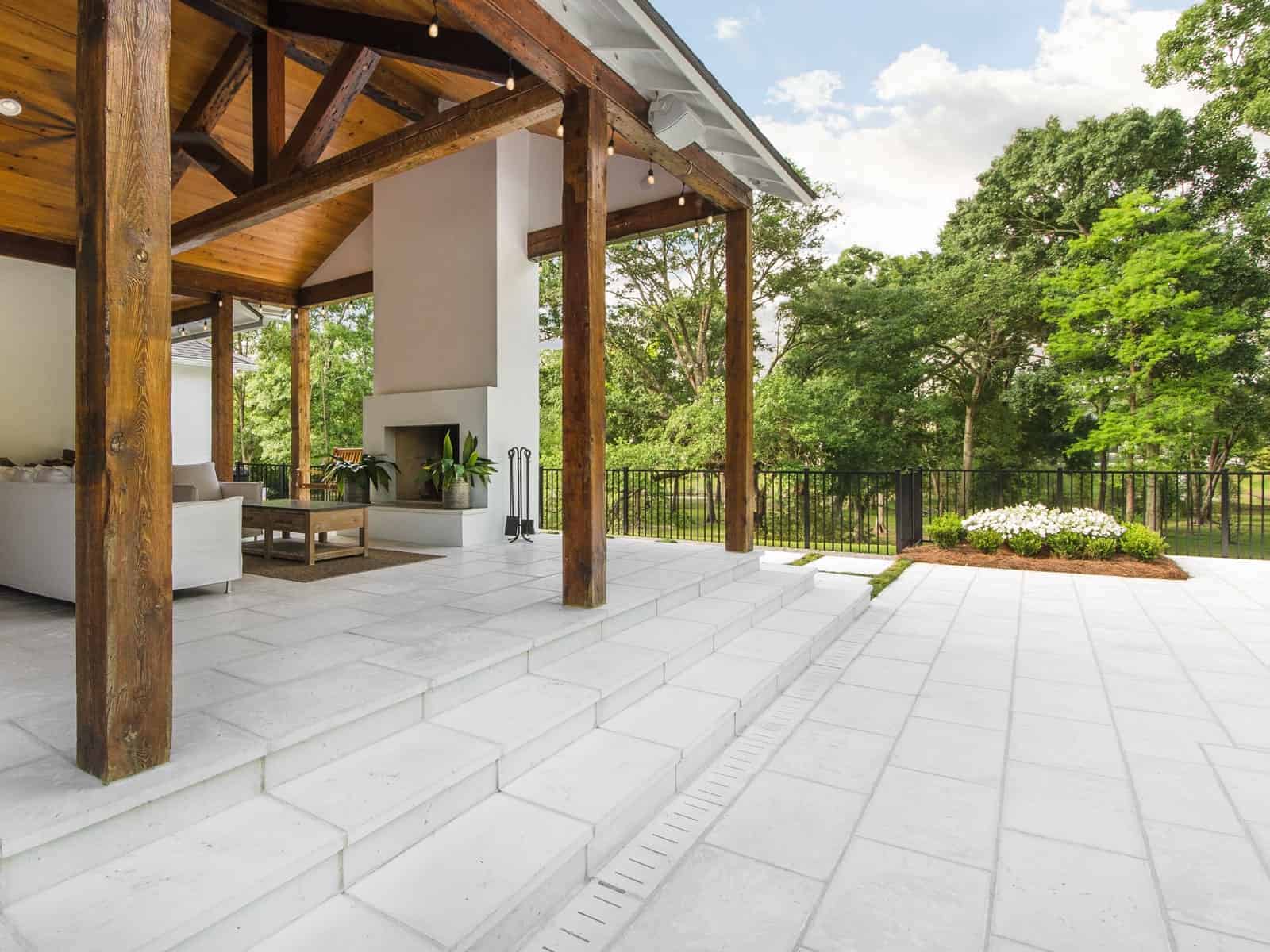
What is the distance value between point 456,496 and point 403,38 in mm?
3420

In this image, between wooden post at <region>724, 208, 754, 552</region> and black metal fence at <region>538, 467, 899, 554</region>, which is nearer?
wooden post at <region>724, 208, 754, 552</region>

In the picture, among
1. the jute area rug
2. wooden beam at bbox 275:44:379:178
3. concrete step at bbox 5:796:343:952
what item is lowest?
concrete step at bbox 5:796:343:952

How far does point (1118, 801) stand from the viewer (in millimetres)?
2178

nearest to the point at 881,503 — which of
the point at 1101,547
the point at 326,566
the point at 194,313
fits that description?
the point at 1101,547

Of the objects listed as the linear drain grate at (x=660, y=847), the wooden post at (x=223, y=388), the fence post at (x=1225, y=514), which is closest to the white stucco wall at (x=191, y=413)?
the wooden post at (x=223, y=388)

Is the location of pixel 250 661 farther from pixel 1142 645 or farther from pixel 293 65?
pixel 293 65

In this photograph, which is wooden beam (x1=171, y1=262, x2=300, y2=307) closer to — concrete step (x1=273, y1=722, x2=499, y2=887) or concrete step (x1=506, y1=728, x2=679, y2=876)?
concrete step (x1=273, y1=722, x2=499, y2=887)

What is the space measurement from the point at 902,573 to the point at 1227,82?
11.0 metres

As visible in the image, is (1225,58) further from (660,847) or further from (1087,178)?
(660,847)

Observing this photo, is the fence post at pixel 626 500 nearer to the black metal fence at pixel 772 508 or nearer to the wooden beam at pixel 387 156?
the black metal fence at pixel 772 508

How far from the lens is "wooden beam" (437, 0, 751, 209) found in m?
2.87

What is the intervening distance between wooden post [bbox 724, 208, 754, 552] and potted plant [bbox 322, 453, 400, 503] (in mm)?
3461

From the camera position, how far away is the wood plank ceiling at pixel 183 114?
4.74 m

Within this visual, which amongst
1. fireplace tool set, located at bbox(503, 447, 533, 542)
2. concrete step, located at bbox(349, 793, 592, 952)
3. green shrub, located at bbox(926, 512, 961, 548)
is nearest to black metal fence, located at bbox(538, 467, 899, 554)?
green shrub, located at bbox(926, 512, 961, 548)
